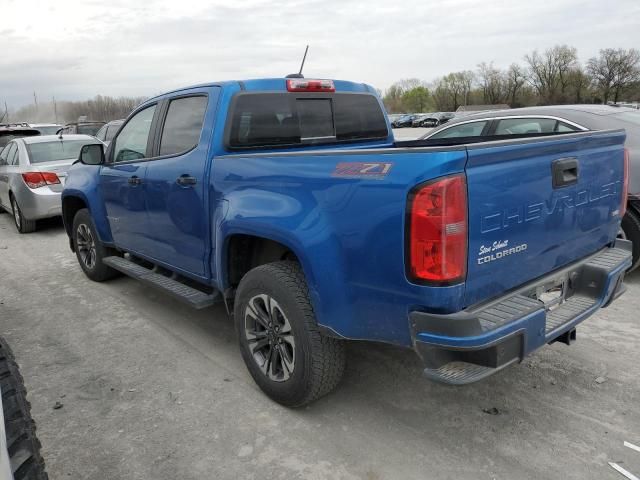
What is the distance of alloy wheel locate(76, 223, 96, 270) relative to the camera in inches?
A: 224

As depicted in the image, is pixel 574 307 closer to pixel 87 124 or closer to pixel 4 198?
pixel 4 198

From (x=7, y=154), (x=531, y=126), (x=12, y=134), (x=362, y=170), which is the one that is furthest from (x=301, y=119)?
(x=12, y=134)

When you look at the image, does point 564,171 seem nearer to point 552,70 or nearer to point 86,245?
point 86,245

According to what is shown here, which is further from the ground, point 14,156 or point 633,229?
point 14,156

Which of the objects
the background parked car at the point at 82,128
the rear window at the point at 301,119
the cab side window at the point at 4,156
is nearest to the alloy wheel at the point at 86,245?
the rear window at the point at 301,119

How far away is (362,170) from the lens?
2453 millimetres

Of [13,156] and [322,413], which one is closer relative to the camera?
[322,413]

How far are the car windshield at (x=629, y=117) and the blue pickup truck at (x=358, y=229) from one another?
2502 mm

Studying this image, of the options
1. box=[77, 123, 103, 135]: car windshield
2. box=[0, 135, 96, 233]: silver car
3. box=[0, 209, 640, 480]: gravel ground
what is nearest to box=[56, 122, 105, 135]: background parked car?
box=[77, 123, 103, 135]: car windshield

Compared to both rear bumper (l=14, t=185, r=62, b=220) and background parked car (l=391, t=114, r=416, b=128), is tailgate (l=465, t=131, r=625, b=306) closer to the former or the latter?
rear bumper (l=14, t=185, r=62, b=220)

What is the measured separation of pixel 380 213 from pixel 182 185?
188 centimetres

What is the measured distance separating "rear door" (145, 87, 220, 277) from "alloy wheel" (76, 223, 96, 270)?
5.44 ft

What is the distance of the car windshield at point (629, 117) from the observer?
536 centimetres

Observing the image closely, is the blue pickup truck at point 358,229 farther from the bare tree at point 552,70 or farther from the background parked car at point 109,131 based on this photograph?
the bare tree at point 552,70
